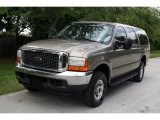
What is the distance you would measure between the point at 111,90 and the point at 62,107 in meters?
2.17

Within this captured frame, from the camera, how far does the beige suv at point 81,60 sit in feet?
17.0

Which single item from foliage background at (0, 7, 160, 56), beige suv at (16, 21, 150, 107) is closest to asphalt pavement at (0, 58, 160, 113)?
beige suv at (16, 21, 150, 107)

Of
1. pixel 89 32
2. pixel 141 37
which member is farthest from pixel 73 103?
pixel 141 37

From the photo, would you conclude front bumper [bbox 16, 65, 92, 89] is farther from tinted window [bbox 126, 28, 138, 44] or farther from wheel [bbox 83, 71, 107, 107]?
tinted window [bbox 126, 28, 138, 44]

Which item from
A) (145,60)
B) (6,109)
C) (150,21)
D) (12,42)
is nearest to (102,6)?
(145,60)

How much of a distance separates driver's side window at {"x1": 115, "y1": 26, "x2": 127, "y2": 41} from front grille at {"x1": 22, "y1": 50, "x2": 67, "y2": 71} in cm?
201

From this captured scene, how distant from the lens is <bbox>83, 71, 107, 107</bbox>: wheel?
18.2 ft

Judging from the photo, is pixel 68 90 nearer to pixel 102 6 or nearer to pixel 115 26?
pixel 115 26

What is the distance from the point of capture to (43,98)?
20.4ft

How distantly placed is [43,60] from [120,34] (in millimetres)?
2487

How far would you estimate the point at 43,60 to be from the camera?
5.44 m

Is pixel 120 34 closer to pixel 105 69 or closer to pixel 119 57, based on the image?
pixel 119 57

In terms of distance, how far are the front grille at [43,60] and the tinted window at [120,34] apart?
2023mm

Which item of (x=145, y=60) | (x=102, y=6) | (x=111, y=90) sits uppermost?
(x=102, y=6)
